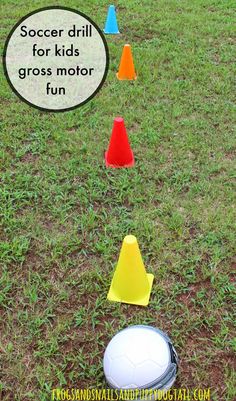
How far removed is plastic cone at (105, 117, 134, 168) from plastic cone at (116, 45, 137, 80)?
101 centimetres

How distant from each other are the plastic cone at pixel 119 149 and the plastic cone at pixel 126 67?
1.01 metres

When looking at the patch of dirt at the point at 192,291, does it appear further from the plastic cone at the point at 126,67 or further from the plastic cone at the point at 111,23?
the plastic cone at the point at 111,23

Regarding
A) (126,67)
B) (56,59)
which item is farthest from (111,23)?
(126,67)

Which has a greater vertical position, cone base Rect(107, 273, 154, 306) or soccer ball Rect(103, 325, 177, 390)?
soccer ball Rect(103, 325, 177, 390)

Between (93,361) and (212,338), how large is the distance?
47 cm

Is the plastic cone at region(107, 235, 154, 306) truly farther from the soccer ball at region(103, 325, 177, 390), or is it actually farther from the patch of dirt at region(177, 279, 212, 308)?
the soccer ball at region(103, 325, 177, 390)

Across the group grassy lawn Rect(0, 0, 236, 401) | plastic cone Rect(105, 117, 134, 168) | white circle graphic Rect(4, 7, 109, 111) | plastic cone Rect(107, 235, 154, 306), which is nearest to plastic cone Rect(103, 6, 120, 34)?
white circle graphic Rect(4, 7, 109, 111)

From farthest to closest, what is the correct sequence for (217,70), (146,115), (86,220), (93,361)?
(217,70), (146,115), (86,220), (93,361)

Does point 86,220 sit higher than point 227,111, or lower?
lower

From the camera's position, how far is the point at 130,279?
187cm

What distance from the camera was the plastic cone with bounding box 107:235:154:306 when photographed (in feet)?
5.98

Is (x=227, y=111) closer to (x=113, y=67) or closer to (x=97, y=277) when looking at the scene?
(x=113, y=67)

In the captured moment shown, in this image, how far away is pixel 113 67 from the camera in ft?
12.2

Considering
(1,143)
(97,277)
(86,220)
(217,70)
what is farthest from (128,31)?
(97,277)
